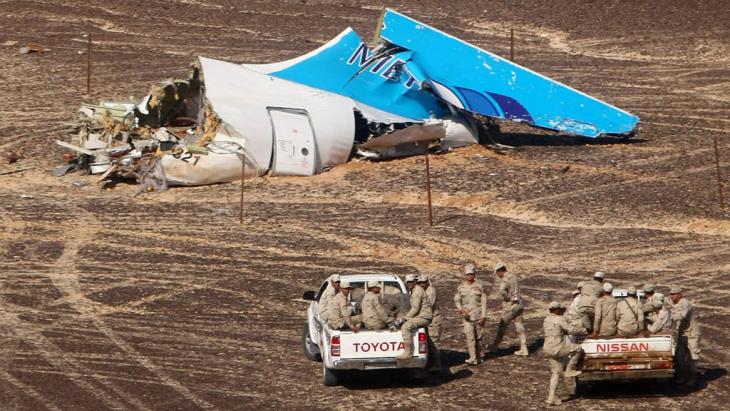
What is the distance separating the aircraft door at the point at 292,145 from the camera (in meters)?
32.1

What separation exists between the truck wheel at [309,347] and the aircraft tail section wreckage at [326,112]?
37.1 feet

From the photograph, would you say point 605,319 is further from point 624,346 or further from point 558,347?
point 558,347

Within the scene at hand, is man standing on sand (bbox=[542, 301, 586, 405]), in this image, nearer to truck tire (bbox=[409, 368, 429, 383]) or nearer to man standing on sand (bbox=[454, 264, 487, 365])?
truck tire (bbox=[409, 368, 429, 383])

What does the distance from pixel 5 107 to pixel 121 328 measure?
17522 millimetres

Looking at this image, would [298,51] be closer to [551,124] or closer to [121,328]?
[551,124]

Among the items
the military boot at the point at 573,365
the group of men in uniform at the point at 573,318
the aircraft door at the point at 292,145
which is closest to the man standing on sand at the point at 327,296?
the group of men in uniform at the point at 573,318

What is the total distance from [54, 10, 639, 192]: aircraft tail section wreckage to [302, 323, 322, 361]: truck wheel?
11.3m

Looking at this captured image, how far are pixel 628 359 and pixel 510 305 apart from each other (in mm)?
3021

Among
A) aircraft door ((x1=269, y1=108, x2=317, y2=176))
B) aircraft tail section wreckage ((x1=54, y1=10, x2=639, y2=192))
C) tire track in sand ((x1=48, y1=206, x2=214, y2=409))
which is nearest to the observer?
tire track in sand ((x1=48, y1=206, x2=214, y2=409))

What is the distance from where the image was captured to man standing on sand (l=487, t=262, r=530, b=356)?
816 inches

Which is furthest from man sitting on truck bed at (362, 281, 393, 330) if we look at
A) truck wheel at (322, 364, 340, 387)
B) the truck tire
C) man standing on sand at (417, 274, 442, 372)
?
the truck tire

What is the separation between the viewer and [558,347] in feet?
59.0

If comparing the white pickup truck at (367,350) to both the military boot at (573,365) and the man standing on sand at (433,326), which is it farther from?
the military boot at (573,365)

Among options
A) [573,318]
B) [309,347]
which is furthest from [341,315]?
[573,318]
